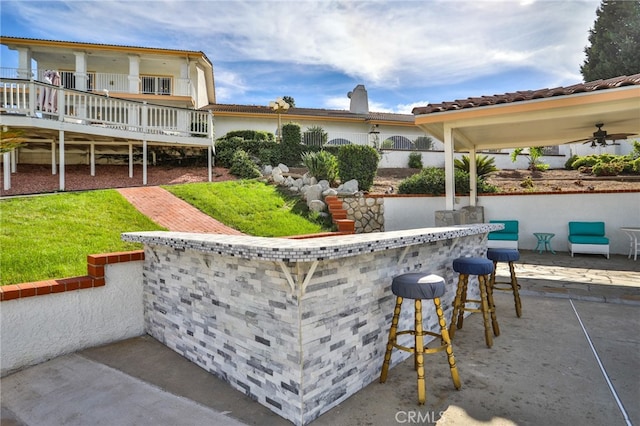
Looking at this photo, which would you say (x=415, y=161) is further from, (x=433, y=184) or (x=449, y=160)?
(x=449, y=160)

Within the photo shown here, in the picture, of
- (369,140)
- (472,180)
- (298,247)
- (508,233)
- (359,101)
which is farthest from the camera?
(359,101)

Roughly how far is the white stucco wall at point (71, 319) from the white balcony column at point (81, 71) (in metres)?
19.2

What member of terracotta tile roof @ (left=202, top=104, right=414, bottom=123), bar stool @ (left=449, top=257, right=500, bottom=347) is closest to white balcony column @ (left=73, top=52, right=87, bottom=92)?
terracotta tile roof @ (left=202, top=104, right=414, bottom=123)

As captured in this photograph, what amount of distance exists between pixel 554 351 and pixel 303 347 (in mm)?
3056

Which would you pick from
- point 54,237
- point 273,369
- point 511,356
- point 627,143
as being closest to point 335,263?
point 273,369

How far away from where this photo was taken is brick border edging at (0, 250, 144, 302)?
3.34 m

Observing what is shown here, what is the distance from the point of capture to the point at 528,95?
641cm

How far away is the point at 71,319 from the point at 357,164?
9132 mm

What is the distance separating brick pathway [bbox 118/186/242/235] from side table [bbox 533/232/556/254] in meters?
8.72

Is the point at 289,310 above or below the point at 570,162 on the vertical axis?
below

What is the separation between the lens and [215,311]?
327cm

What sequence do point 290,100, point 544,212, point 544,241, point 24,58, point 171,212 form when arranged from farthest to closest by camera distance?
1. point 290,100
2. point 24,58
3. point 544,212
4. point 544,241
5. point 171,212

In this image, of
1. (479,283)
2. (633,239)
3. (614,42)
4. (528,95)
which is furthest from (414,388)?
(614,42)

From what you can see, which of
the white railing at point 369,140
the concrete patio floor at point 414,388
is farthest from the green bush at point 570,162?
the concrete patio floor at point 414,388
